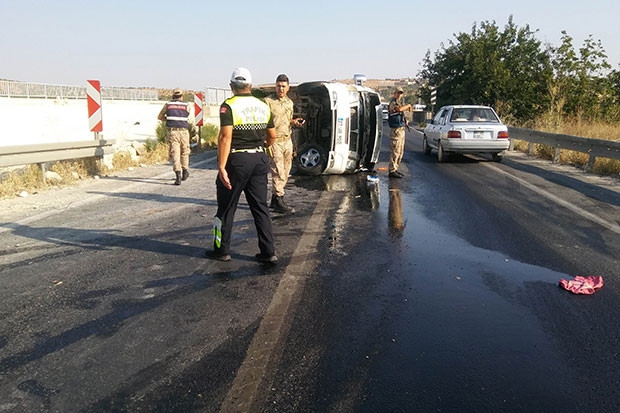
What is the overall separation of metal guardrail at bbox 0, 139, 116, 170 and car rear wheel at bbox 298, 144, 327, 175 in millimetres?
4284

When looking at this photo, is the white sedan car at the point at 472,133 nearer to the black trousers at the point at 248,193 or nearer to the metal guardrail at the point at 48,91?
the black trousers at the point at 248,193

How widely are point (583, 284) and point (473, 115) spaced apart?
10.3m

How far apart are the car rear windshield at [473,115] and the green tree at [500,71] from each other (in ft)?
36.5

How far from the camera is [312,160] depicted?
10.9 metres

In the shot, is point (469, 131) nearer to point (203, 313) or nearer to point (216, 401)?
point (203, 313)

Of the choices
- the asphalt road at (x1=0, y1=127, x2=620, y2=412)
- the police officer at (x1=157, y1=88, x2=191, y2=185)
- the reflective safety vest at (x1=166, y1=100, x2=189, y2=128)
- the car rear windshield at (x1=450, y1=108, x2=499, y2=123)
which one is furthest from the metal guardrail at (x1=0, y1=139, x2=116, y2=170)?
the car rear windshield at (x1=450, y1=108, x2=499, y2=123)

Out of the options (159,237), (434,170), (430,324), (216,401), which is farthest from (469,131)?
(216,401)

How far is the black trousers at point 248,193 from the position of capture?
4.89m

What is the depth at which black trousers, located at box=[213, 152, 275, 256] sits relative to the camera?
4895 millimetres

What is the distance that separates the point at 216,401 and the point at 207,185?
743 centimetres

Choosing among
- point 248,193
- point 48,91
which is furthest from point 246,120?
→ point 48,91

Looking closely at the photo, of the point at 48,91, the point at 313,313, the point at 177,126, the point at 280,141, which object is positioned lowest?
the point at 313,313

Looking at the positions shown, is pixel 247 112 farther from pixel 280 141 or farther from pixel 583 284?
pixel 583 284

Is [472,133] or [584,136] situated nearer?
[472,133]
